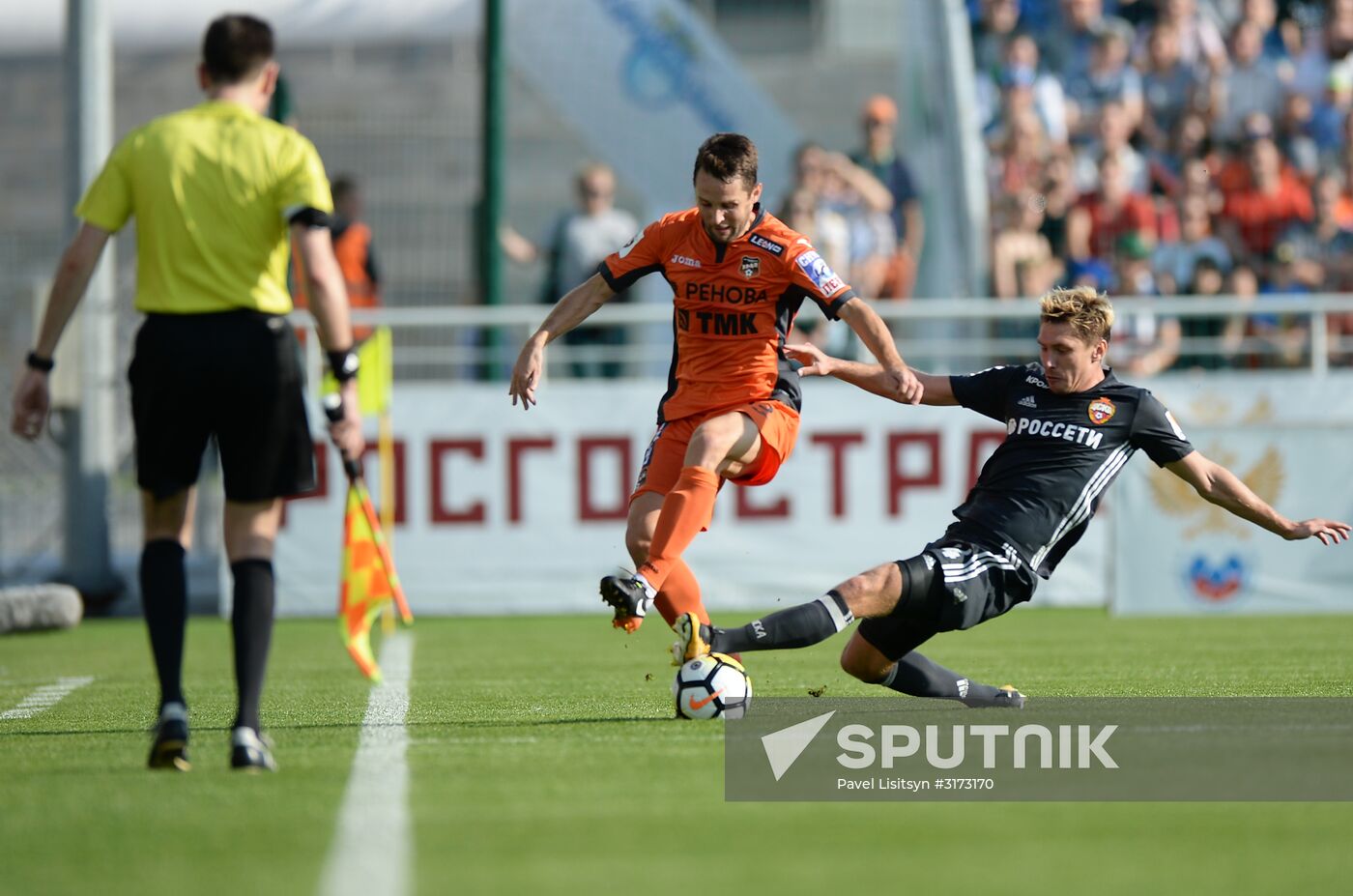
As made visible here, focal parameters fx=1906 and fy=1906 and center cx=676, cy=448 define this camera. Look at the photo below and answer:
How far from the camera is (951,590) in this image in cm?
630

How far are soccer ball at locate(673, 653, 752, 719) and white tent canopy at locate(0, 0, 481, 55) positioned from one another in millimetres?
8980

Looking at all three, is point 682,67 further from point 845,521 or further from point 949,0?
point 845,521

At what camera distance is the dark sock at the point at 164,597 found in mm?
5324

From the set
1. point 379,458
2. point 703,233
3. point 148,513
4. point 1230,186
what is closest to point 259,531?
point 148,513

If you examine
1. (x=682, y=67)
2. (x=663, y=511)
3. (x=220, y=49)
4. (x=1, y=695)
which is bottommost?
(x=1, y=695)

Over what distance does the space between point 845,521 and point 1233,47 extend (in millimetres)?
6683

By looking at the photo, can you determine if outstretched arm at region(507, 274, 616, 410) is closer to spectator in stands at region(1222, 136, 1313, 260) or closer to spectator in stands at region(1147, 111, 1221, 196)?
spectator in stands at region(1222, 136, 1313, 260)

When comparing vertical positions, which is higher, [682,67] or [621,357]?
[682,67]

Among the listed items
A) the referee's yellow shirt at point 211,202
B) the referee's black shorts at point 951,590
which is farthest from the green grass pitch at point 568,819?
the referee's yellow shirt at point 211,202

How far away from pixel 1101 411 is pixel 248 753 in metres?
3.16

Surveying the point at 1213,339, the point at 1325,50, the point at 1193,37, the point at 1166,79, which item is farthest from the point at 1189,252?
the point at 1325,50

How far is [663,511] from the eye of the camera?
6633mm

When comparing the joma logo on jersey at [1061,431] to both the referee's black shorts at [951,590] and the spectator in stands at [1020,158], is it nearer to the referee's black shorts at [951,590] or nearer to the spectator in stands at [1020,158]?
the referee's black shorts at [951,590]

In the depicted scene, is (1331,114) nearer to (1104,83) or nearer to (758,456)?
(1104,83)
